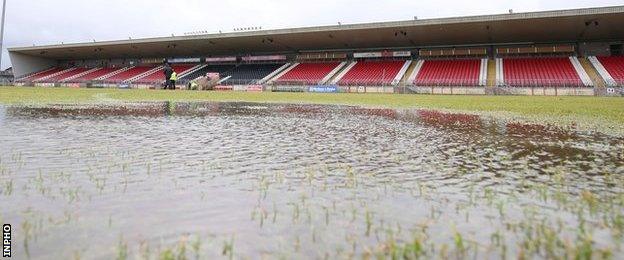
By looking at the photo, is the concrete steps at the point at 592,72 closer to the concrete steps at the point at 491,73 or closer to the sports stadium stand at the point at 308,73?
the concrete steps at the point at 491,73

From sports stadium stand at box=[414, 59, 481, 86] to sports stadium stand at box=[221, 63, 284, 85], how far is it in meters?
20.8

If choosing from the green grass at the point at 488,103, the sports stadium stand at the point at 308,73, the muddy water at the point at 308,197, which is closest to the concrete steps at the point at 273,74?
the sports stadium stand at the point at 308,73

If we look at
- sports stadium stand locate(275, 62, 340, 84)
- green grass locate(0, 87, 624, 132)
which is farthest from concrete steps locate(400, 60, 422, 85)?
green grass locate(0, 87, 624, 132)

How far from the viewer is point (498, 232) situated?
371cm

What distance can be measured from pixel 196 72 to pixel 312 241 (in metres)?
68.4

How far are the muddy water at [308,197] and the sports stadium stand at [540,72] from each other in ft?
122

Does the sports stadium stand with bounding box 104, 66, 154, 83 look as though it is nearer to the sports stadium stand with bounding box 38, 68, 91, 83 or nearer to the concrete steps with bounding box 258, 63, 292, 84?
the sports stadium stand with bounding box 38, 68, 91, 83

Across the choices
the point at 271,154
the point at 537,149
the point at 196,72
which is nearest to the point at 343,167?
the point at 271,154

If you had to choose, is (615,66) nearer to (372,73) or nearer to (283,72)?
(372,73)

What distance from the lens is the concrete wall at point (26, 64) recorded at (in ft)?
257

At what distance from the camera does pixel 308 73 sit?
2319 inches

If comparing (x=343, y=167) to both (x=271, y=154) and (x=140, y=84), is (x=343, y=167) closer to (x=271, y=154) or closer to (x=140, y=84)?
(x=271, y=154)

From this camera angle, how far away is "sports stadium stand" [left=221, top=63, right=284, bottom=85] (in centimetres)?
5761

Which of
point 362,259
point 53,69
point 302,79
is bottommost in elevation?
point 362,259
